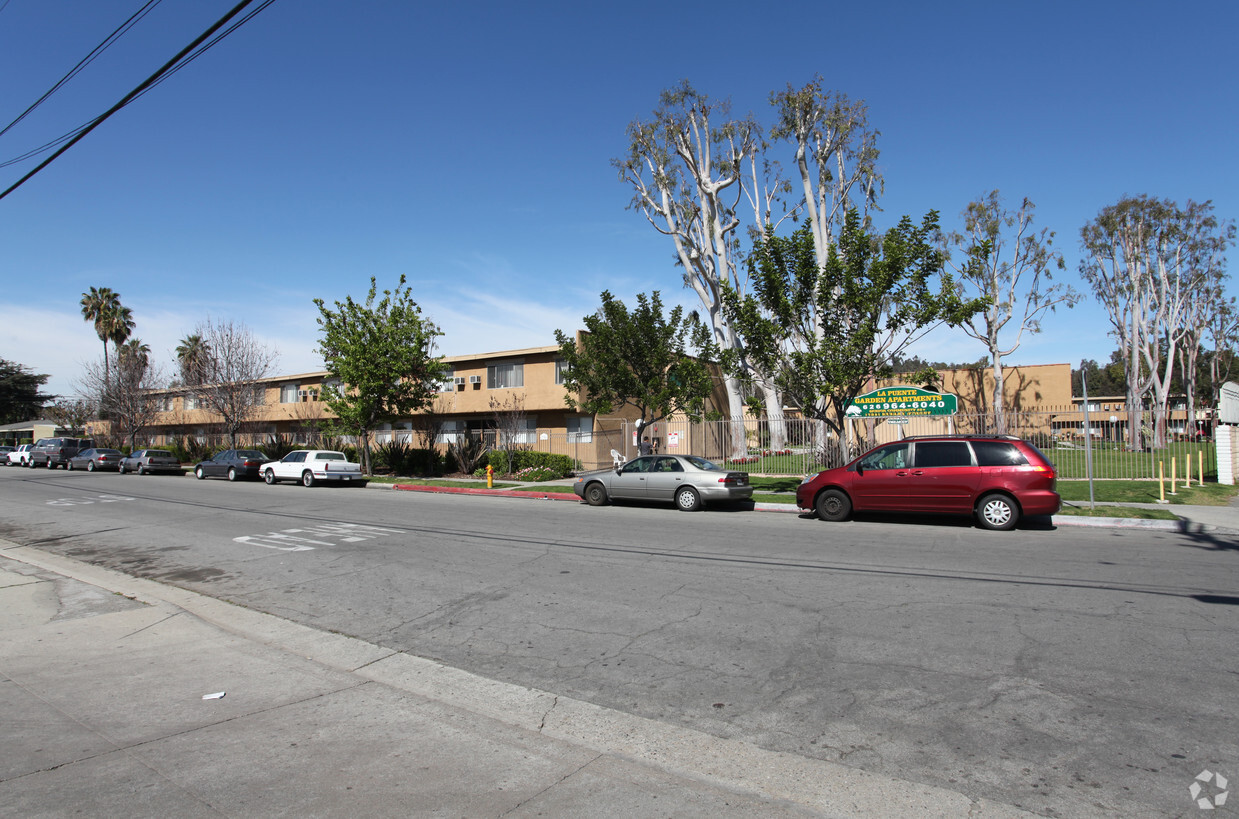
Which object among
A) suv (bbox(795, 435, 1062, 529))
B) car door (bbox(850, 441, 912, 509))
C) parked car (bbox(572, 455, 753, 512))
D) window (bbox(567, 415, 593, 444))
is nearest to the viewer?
suv (bbox(795, 435, 1062, 529))

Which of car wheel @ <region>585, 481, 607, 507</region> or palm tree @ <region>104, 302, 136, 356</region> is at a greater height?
palm tree @ <region>104, 302, 136, 356</region>

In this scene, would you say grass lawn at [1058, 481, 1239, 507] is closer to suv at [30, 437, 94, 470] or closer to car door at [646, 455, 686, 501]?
car door at [646, 455, 686, 501]

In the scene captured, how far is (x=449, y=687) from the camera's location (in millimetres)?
5254

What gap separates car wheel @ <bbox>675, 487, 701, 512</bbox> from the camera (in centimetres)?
1678

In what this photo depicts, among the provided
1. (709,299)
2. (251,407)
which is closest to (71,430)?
(251,407)

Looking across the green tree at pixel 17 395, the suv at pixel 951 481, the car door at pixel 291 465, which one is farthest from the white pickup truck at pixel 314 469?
the green tree at pixel 17 395

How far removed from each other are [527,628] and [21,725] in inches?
145

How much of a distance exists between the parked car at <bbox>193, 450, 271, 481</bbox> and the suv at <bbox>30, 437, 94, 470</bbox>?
54.7 ft

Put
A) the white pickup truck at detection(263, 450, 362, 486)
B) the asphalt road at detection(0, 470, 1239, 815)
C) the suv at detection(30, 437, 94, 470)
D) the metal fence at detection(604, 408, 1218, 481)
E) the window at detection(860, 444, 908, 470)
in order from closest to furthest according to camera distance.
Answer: the asphalt road at detection(0, 470, 1239, 815), the window at detection(860, 444, 908, 470), the metal fence at detection(604, 408, 1218, 481), the white pickup truck at detection(263, 450, 362, 486), the suv at detection(30, 437, 94, 470)

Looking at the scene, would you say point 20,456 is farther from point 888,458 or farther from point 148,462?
point 888,458

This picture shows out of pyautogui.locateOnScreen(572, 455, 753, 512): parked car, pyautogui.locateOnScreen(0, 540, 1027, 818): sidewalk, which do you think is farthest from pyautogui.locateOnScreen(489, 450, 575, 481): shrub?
pyautogui.locateOnScreen(0, 540, 1027, 818): sidewalk

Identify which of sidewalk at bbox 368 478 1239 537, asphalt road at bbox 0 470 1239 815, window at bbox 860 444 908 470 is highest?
window at bbox 860 444 908 470

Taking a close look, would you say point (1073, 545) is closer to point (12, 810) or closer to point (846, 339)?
point (846, 339)

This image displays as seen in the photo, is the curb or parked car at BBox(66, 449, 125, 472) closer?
the curb
